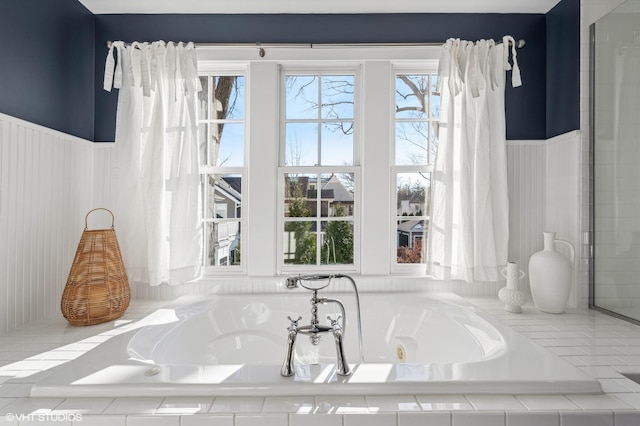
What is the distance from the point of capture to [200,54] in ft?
7.81

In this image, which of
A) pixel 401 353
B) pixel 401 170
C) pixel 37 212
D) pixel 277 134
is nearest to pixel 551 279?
pixel 401 353

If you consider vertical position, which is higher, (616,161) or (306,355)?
(616,161)

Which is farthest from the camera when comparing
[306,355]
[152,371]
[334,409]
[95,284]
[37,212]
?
[306,355]

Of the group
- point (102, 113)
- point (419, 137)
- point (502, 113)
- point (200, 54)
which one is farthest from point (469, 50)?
point (102, 113)

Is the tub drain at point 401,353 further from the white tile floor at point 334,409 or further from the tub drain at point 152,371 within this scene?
the tub drain at point 152,371

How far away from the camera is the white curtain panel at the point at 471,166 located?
2242 mm

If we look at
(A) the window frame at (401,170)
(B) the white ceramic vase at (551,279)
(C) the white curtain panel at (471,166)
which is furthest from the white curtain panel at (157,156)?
(B) the white ceramic vase at (551,279)

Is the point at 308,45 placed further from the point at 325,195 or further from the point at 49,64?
A: the point at 49,64

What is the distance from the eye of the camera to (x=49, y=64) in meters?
2.08

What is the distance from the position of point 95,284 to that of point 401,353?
5.66 feet

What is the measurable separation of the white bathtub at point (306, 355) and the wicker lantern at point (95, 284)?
0.85 feet

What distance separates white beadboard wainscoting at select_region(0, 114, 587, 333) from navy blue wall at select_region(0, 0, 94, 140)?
0.35 ft

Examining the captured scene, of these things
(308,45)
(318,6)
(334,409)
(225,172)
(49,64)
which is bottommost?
(334,409)

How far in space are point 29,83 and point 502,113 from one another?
2.79 meters
